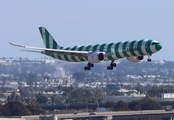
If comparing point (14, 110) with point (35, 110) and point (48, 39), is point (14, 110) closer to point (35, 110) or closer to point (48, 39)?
point (35, 110)

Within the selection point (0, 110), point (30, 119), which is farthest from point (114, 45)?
point (0, 110)

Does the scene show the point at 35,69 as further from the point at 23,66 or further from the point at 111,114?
the point at 111,114

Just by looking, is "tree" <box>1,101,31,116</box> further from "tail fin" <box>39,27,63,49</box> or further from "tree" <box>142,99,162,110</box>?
"tail fin" <box>39,27,63,49</box>

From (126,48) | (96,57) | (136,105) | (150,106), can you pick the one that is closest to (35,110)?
(136,105)

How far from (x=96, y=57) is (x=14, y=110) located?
7146 cm

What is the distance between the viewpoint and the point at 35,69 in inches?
5576

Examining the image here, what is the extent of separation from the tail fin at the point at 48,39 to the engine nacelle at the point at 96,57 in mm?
11069

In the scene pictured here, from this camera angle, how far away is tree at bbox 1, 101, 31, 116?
150 meters

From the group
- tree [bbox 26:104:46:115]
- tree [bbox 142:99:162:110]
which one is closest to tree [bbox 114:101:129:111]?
tree [bbox 142:99:162:110]

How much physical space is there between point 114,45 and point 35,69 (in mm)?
59637

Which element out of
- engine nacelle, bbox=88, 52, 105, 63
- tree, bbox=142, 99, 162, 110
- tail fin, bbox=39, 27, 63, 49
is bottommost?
tree, bbox=142, 99, 162, 110

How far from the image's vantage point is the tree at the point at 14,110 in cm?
15021

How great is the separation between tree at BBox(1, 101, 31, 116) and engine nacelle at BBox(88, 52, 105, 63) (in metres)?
66.2

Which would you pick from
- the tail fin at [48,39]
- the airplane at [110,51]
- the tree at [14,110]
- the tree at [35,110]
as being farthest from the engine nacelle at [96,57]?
the tree at [35,110]
